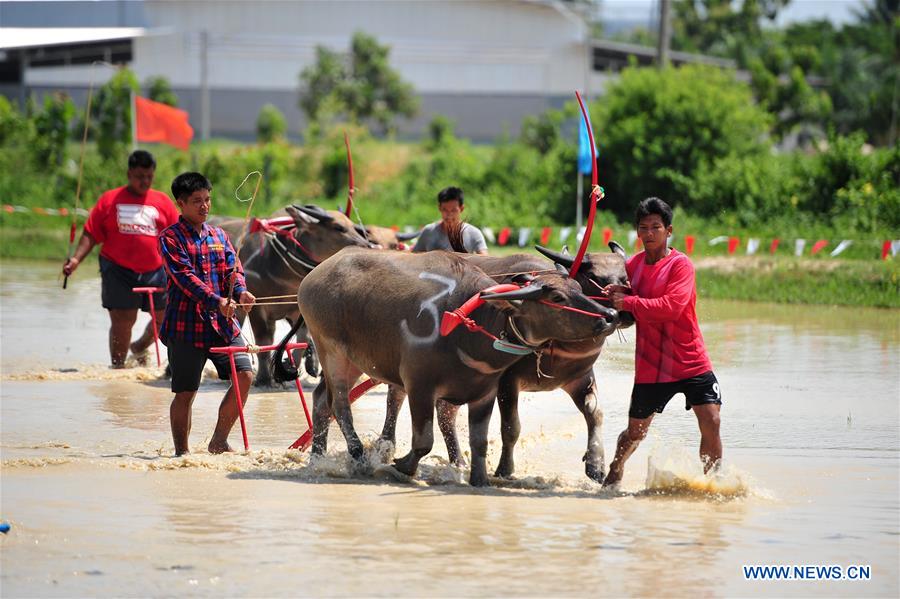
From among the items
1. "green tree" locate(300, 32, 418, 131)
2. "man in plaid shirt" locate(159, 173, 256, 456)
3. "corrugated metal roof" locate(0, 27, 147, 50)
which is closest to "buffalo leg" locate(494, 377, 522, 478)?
"man in plaid shirt" locate(159, 173, 256, 456)

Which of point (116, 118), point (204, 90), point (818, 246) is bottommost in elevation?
point (818, 246)

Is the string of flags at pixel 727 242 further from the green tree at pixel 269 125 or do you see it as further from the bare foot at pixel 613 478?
the green tree at pixel 269 125

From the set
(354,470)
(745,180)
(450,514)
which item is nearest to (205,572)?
Result: (450,514)

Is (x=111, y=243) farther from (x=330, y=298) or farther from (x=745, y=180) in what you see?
(x=745, y=180)

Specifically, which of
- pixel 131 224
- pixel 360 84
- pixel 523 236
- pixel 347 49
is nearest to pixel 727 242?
pixel 523 236

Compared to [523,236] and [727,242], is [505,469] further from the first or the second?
[523,236]

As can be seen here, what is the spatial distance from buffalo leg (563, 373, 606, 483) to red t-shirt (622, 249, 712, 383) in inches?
28.7

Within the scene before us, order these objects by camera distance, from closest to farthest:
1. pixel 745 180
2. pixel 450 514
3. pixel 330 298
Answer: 1. pixel 450 514
2. pixel 330 298
3. pixel 745 180

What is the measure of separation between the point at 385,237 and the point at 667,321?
16.3 feet

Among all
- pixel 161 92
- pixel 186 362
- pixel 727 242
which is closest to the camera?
pixel 186 362

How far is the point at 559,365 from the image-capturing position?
7613 millimetres

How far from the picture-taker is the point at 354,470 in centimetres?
777

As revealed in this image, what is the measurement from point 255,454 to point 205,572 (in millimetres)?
2685

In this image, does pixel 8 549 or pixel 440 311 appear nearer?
pixel 8 549
